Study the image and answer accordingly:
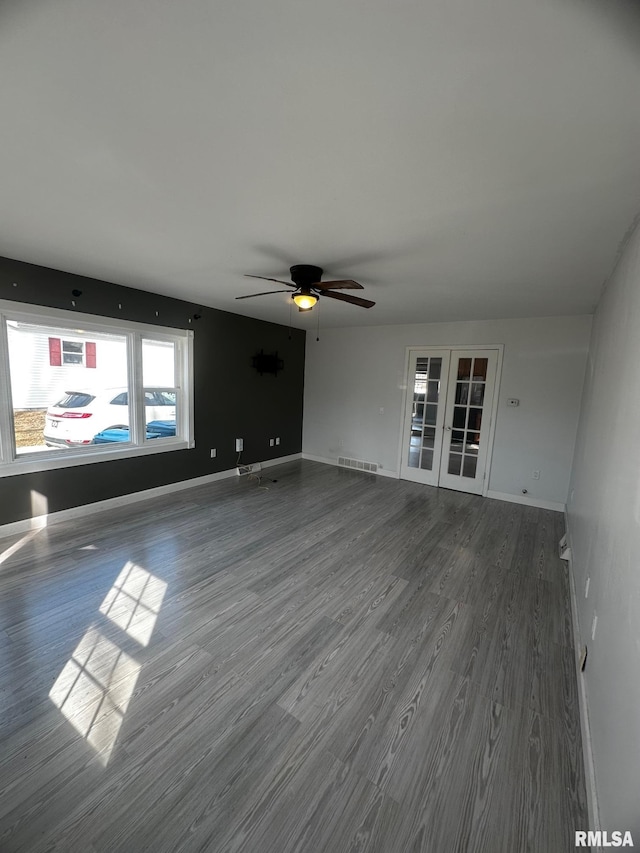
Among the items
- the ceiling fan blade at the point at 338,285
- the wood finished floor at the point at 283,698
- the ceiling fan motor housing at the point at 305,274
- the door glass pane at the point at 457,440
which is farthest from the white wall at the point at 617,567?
the door glass pane at the point at 457,440

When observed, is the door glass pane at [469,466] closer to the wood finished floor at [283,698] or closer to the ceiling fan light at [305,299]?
the wood finished floor at [283,698]

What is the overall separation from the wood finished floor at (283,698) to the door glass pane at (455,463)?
197 cm

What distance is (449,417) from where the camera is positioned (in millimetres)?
5219

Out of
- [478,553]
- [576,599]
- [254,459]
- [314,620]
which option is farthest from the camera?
[254,459]

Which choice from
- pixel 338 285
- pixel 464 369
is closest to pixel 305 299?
pixel 338 285

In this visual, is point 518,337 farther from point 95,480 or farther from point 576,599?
point 95,480

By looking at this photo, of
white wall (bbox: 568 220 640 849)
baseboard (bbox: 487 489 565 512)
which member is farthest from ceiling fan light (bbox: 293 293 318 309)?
baseboard (bbox: 487 489 565 512)

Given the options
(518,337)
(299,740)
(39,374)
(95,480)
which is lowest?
(299,740)

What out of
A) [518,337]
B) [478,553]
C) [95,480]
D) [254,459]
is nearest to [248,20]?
[478,553]

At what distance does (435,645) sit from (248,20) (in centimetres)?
288

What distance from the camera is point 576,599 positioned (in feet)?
8.05

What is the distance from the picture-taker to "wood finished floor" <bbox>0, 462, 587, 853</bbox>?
1241mm

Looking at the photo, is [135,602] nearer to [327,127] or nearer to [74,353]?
[74,353]

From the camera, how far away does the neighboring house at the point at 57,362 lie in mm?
3266
